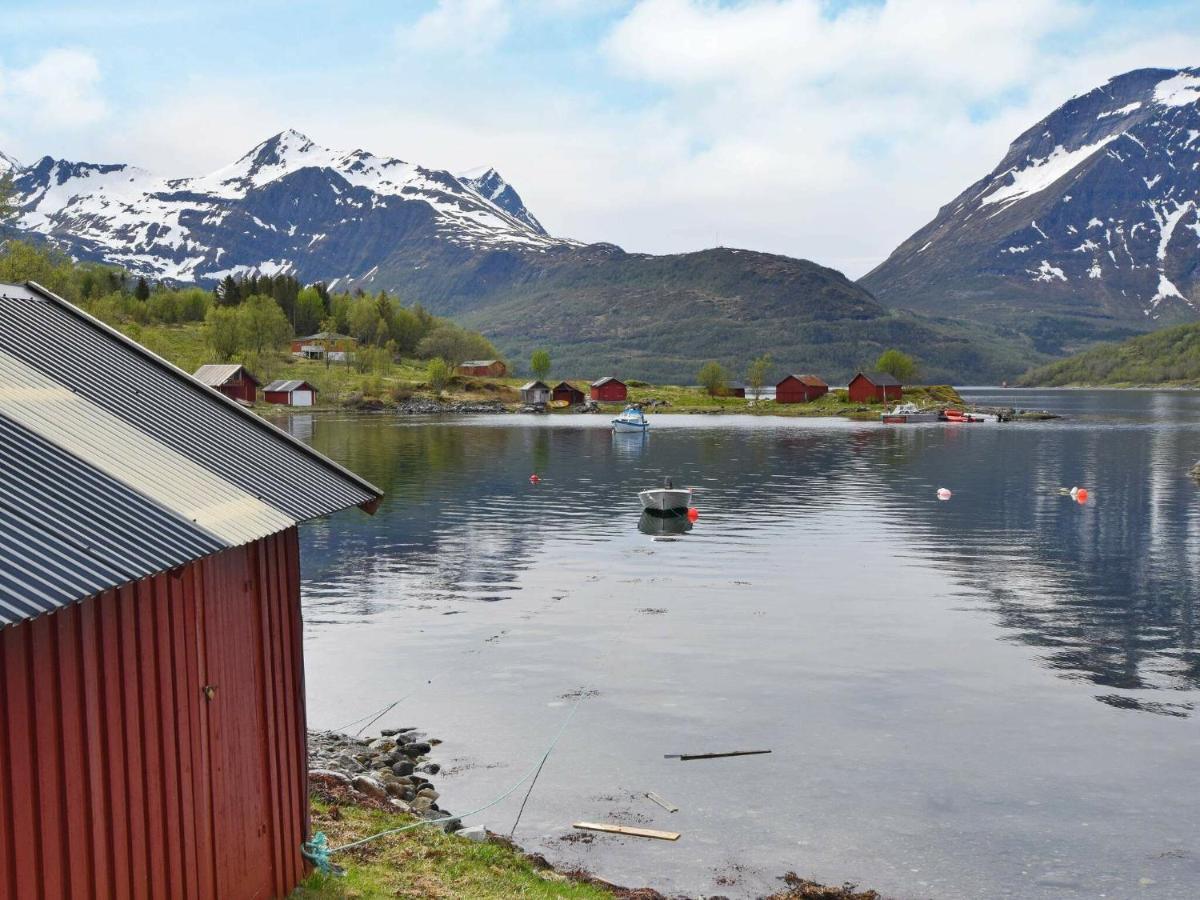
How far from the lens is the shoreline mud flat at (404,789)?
1692 cm

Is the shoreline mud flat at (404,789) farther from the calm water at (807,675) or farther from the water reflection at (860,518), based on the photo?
the water reflection at (860,518)

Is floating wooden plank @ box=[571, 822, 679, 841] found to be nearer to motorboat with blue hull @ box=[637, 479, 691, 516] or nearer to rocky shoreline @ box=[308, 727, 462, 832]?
rocky shoreline @ box=[308, 727, 462, 832]

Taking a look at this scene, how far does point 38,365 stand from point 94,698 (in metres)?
5.29

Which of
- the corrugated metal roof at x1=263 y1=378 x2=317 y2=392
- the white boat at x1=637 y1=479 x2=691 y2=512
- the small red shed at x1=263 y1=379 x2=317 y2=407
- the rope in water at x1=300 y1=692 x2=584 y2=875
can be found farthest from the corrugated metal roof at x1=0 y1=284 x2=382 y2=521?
the corrugated metal roof at x1=263 y1=378 x2=317 y2=392

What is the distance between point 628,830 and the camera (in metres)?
19.3

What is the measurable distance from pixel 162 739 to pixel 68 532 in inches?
107

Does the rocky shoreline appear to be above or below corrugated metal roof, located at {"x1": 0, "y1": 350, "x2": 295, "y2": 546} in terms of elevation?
below

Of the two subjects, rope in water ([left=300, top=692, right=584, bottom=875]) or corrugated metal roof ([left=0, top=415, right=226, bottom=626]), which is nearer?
corrugated metal roof ([left=0, top=415, right=226, bottom=626])

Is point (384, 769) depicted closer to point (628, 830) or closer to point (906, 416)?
point (628, 830)

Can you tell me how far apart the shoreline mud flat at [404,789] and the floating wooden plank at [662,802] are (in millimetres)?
1817

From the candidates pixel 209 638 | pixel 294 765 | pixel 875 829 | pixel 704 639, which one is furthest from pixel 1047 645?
pixel 209 638

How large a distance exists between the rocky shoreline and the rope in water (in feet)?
1.77

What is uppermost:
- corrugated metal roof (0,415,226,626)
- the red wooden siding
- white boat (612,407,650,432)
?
corrugated metal roof (0,415,226,626)

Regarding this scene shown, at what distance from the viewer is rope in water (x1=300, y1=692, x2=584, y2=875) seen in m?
14.8
